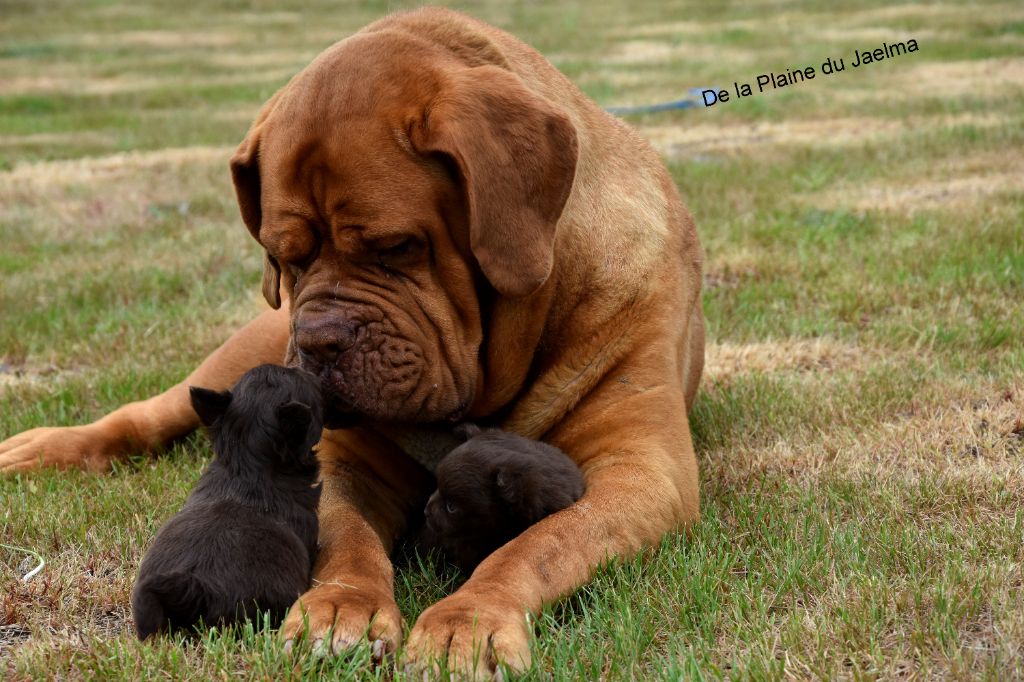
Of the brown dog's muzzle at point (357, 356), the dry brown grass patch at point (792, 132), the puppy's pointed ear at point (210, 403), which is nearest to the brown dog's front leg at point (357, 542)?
the brown dog's muzzle at point (357, 356)

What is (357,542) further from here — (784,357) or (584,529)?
(784,357)

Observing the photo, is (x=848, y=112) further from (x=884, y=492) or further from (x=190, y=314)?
(x=884, y=492)

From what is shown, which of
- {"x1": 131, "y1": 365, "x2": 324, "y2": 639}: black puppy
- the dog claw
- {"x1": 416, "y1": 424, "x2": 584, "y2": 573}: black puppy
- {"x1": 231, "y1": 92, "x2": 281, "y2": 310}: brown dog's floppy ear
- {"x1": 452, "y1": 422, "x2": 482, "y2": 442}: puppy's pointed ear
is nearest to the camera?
the dog claw

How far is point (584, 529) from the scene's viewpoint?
3.14 m

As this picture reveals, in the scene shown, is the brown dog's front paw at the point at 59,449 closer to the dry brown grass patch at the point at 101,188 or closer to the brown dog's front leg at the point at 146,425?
the brown dog's front leg at the point at 146,425

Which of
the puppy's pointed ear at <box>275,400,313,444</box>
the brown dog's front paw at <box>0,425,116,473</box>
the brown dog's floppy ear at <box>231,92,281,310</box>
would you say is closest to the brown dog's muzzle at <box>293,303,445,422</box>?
the puppy's pointed ear at <box>275,400,313,444</box>

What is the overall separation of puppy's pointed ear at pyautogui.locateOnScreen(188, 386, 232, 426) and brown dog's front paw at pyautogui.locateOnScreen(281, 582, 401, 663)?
60 centimetres

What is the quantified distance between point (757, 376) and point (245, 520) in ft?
8.66

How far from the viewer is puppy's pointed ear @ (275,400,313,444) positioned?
3105mm

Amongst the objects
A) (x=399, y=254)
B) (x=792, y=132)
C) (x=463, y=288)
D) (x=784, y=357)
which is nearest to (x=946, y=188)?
(x=792, y=132)

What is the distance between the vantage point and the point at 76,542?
3.65m

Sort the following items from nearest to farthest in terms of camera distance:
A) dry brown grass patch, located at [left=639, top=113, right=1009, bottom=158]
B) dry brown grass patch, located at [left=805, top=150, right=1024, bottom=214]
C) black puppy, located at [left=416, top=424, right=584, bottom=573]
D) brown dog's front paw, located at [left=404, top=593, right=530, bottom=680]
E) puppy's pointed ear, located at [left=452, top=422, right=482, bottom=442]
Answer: brown dog's front paw, located at [left=404, top=593, right=530, bottom=680] → black puppy, located at [left=416, top=424, right=584, bottom=573] → puppy's pointed ear, located at [left=452, top=422, right=482, bottom=442] → dry brown grass patch, located at [left=805, top=150, right=1024, bottom=214] → dry brown grass patch, located at [left=639, top=113, right=1009, bottom=158]

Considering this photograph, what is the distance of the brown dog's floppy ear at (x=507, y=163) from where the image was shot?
10.9 feet

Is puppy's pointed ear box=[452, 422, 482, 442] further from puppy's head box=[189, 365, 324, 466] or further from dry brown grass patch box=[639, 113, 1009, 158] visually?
dry brown grass patch box=[639, 113, 1009, 158]
